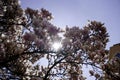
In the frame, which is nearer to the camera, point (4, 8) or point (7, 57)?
point (7, 57)

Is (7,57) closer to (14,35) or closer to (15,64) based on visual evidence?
(15,64)

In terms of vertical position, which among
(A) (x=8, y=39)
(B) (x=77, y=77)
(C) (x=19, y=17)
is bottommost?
(B) (x=77, y=77)

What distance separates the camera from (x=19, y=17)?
9.50 meters

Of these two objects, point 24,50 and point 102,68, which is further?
point 102,68

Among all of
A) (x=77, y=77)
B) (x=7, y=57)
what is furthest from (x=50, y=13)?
(x=77, y=77)

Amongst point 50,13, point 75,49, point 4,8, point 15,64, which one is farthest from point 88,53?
point 4,8

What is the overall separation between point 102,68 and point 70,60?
6.11ft

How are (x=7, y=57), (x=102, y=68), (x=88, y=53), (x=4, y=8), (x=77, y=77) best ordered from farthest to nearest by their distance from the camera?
1. (x=77, y=77)
2. (x=88, y=53)
3. (x=102, y=68)
4. (x=4, y=8)
5. (x=7, y=57)

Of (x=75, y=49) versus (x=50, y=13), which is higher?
(x=50, y=13)

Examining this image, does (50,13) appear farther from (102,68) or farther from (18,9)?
(102,68)

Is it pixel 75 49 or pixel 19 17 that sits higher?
pixel 19 17

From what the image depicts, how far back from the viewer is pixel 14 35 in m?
10.2

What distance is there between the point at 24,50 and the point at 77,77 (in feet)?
18.0

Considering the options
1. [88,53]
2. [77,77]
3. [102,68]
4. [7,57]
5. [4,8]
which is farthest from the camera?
[77,77]
